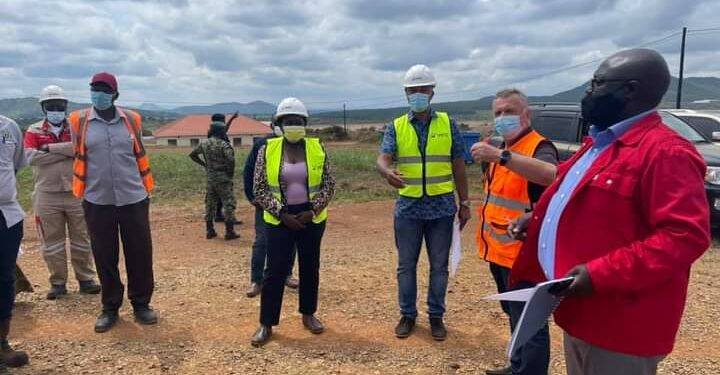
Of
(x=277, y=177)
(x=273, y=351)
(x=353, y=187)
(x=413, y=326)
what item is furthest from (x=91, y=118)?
(x=353, y=187)

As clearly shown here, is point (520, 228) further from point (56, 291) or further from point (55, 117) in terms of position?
point (56, 291)

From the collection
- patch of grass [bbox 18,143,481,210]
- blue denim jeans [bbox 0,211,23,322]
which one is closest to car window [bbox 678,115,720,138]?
patch of grass [bbox 18,143,481,210]

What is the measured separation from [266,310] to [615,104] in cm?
313

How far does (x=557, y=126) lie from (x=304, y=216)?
6.06 metres

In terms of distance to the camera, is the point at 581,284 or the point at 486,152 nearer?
the point at 581,284

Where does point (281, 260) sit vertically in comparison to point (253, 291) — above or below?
above

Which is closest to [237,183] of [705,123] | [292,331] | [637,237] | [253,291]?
[253,291]

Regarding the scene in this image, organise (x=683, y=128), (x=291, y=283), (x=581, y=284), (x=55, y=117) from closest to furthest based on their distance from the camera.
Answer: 1. (x=581, y=284)
2. (x=55, y=117)
3. (x=291, y=283)
4. (x=683, y=128)

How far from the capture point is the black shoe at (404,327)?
A: 14.0ft

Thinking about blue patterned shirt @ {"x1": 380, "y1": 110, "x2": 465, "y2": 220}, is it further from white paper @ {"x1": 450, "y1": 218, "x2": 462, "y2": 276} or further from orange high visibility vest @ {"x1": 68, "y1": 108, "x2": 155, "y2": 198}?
orange high visibility vest @ {"x1": 68, "y1": 108, "x2": 155, "y2": 198}

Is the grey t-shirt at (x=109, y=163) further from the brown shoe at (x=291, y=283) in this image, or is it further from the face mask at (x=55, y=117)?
the brown shoe at (x=291, y=283)

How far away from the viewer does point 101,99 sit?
4.35 metres

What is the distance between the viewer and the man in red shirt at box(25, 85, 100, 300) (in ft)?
16.7

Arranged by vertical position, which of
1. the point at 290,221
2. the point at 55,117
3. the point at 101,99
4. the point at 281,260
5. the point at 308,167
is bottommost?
the point at 281,260
